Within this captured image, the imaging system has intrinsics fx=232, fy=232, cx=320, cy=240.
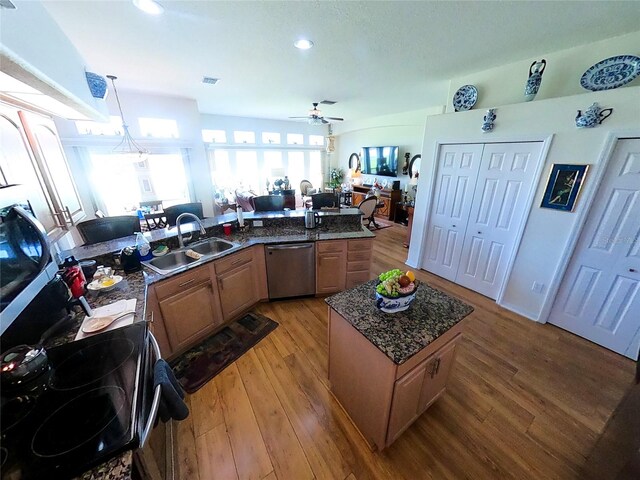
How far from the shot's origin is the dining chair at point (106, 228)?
2.43 m

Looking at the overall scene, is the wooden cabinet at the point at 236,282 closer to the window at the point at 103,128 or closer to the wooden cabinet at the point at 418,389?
the wooden cabinet at the point at 418,389

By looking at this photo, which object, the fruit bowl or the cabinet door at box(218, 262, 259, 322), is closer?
the fruit bowl

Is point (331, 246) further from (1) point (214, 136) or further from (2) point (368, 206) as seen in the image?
(1) point (214, 136)

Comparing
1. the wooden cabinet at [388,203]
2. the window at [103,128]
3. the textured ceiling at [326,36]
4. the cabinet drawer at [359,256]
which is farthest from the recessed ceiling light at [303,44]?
the wooden cabinet at [388,203]

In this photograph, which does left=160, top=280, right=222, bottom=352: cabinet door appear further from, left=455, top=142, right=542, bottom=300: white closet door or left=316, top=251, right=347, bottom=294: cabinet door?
left=455, top=142, right=542, bottom=300: white closet door

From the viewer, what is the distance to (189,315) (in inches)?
83.0

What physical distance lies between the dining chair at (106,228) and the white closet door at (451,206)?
13.0 feet

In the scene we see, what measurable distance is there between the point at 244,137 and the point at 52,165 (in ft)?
18.8

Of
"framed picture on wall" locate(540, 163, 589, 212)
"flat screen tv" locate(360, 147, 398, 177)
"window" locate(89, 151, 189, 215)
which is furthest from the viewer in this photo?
"flat screen tv" locate(360, 147, 398, 177)

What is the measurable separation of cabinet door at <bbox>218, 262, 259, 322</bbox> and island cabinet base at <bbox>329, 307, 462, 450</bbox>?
1.27 metres

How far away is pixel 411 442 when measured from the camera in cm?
154

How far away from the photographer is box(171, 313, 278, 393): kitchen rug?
6.48 ft

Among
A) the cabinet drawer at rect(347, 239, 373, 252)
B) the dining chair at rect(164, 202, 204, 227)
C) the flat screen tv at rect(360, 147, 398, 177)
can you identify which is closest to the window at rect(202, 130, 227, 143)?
the dining chair at rect(164, 202, 204, 227)

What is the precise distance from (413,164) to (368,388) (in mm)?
6006
